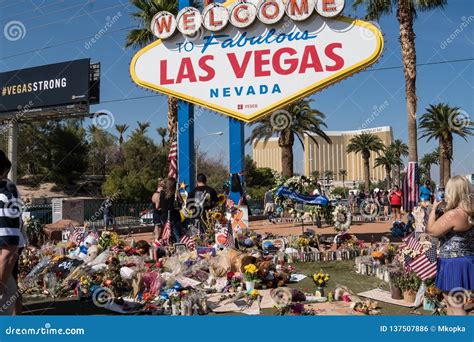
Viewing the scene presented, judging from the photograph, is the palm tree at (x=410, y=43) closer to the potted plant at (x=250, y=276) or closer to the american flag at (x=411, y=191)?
the american flag at (x=411, y=191)

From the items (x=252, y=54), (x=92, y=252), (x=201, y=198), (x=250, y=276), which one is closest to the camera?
(x=250, y=276)

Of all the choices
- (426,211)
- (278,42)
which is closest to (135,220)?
(278,42)

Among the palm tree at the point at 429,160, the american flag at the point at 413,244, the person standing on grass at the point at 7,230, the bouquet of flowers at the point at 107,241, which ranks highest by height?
the palm tree at the point at 429,160

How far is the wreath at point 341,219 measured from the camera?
34.1ft

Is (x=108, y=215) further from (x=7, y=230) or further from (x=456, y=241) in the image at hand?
(x=456, y=241)

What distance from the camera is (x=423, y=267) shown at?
18.8ft

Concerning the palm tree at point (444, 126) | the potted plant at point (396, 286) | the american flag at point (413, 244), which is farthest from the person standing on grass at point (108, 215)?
the palm tree at point (444, 126)

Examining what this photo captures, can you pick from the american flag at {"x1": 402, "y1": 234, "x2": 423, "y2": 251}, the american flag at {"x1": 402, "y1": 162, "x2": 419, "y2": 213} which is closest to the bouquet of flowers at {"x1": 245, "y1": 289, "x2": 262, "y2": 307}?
the american flag at {"x1": 402, "y1": 234, "x2": 423, "y2": 251}

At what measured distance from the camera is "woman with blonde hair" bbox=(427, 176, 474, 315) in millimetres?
4102

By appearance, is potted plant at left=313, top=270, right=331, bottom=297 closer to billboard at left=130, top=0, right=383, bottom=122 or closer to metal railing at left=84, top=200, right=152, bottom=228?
billboard at left=130, top=0, right=383, bottom=122

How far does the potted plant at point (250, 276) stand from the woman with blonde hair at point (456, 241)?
293 centimetres

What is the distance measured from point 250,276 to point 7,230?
12.0ft

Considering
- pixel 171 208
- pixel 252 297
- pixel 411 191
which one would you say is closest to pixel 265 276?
pixel 252 297

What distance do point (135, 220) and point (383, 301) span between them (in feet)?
55.6
